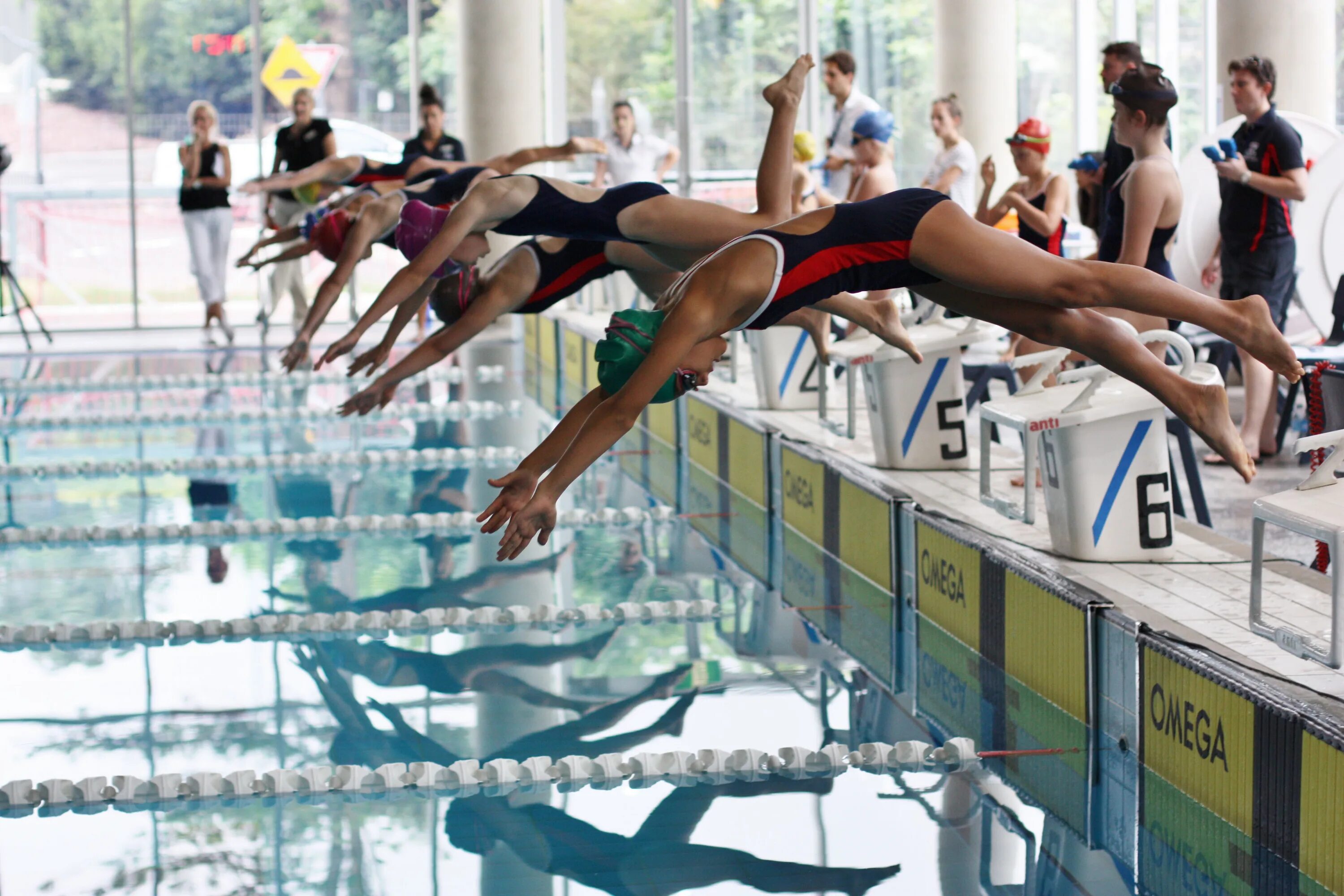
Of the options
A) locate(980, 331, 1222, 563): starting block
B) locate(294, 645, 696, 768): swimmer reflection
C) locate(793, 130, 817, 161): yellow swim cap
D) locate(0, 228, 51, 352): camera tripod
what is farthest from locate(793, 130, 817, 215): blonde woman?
locate(0, 228, 51, 352): camera tripod

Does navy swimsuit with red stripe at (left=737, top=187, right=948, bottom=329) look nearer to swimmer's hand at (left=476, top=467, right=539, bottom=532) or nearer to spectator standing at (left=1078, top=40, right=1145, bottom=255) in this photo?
swimmer's hand at (left=476, top=467, right=539, bottom=532)

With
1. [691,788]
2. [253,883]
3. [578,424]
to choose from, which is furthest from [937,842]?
[253,883]

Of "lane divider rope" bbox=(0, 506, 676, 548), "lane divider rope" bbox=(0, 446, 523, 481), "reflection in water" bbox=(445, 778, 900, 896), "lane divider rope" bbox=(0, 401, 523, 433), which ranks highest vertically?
"lane divider rope" bbox=(0, 401, 523, 433)

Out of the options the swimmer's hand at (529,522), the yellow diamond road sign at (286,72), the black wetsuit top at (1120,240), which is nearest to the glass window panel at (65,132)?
the yellow diamond road sign at (286,72)

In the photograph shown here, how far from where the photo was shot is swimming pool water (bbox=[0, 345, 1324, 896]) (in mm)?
2943

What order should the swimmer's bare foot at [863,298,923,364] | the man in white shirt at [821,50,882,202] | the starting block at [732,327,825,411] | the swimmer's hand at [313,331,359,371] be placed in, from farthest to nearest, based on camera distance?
the man in white shirt at [821,50,882,202] → the starting block at [732,327,825,411] → the swimmer's hand at [313,331,359,371] → the swimmer's bare foot at [863,298,923,364]

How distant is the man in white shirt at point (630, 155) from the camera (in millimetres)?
11609

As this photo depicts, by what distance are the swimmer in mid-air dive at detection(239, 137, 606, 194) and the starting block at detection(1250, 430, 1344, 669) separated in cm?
431

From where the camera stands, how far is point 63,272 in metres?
14.7

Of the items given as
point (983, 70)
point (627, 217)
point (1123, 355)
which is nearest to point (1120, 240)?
point (1123, 355)

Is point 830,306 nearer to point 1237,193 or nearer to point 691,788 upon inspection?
point 691,788

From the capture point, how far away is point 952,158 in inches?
301

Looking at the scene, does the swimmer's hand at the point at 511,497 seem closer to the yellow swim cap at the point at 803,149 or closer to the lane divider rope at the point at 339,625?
the lane divider rope at the point at 339,625

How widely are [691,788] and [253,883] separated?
0.97m
